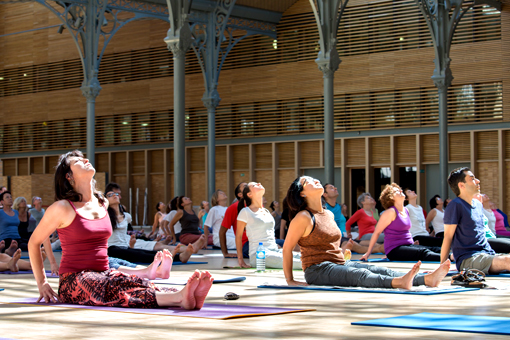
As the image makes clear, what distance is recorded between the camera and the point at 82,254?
4.58 meters

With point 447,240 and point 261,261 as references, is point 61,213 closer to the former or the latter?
point 261,261

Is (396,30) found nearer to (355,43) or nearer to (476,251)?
(355,43)

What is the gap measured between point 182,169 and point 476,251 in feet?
25.7

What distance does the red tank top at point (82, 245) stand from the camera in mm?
4539

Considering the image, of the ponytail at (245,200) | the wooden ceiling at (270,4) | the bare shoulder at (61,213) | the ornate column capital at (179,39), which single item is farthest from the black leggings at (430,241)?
the wooden ceiling at (270,4)

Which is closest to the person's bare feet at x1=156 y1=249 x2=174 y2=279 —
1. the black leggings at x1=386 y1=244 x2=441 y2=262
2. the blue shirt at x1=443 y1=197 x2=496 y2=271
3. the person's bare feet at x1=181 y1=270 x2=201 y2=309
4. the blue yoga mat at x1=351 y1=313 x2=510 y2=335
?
the person's bare feet at x1=181 y1=270 x2=201 y2=309

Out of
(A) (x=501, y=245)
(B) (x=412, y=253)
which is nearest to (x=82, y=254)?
(B) (x=412, y=253)

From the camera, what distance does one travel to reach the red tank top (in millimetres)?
4539

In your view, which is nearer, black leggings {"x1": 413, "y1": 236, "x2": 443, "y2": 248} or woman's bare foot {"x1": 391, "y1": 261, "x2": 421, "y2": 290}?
woman's bare foot {"x1": 391, "y1": 261, "x2": 421, "y2": 290}

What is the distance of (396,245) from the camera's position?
345 inches

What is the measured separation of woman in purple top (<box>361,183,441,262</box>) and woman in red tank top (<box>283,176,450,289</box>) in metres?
2.60

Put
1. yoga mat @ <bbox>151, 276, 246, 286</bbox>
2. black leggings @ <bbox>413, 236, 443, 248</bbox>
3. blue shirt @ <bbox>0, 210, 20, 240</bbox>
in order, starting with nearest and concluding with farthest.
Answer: yoga mat @ <bbox>151, 276, 246, 286</bbox>, black leggings @ <bbox>413, 236, 443, 248</bbox>, blue shirt @ <bbox>0, 210, 20, 240</bbox>

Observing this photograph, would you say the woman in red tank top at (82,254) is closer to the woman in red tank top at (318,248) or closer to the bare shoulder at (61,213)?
the bare shoulder at (61,213)

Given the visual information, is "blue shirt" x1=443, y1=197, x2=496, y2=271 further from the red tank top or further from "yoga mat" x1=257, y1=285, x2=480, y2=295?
the red tank top
